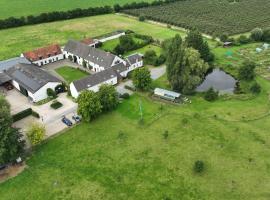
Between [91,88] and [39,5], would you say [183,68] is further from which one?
[39,5]

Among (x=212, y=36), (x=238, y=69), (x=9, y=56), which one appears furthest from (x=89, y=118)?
(x=212, y=36)

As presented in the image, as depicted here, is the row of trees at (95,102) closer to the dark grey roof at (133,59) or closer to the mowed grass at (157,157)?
the mowed grass at (157,157)

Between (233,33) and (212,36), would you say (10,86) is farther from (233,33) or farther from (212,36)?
(233,33)

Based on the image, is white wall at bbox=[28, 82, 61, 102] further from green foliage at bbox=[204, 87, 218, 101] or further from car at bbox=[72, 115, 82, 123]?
green foliage at bbox=[204, 87, 218, 101]

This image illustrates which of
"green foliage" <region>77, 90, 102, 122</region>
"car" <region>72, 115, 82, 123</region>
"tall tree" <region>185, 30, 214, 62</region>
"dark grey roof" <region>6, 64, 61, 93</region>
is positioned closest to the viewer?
"green foliage" <region>77, 90, 102, 122</region>


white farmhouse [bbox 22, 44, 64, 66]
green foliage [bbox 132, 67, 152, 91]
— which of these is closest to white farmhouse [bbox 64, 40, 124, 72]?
white farmhouse [bbox 22, 44, 64, 66]

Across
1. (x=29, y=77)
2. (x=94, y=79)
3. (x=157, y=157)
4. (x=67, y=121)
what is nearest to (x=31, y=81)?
(x=29, y=77)
